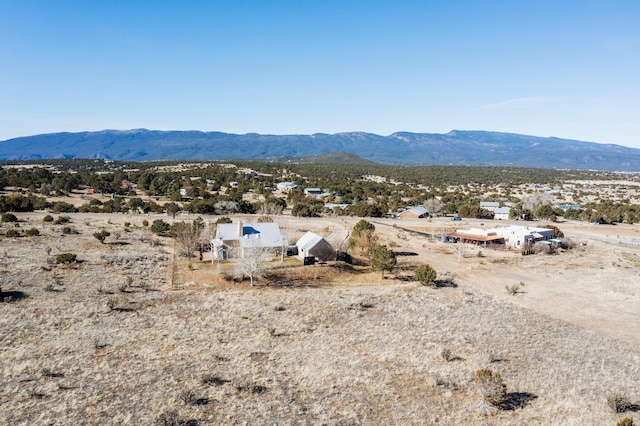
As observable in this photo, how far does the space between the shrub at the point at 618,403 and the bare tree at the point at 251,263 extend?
77.3ft

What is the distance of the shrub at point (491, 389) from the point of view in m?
16.9

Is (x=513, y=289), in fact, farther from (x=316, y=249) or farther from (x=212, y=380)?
(x=212, y=380)

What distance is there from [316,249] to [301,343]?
1729 cm

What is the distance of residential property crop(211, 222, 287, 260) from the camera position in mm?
39406

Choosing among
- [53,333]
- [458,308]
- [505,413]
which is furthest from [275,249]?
[505,413]

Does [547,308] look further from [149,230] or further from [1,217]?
[1,217]

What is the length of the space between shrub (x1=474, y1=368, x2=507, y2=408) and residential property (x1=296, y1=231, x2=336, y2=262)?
23.3 meters

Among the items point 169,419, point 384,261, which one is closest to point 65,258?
point 169,419

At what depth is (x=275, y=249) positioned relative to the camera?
137 feet

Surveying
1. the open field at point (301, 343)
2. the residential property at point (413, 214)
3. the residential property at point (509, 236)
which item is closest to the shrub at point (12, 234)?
the open field at point (301, 343)

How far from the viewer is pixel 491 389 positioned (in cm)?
1725

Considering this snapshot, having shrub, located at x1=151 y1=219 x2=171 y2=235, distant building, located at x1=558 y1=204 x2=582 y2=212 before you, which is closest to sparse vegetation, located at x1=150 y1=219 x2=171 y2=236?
shrub, located at x1=151 y1=219 x2=171 y2=235

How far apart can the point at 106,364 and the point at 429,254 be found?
3596cm

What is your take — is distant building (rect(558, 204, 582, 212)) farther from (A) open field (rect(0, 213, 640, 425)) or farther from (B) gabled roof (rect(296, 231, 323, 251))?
(B) gabled roof (rect(296, 231, 323, 251))
